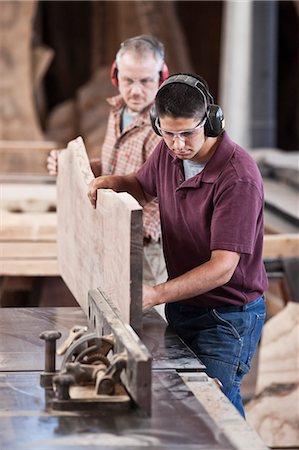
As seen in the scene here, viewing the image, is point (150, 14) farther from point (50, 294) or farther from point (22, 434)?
point (22, 434)

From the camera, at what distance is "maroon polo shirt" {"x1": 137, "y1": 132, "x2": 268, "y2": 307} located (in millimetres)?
3668

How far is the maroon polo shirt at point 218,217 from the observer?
3668 mm

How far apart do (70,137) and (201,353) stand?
33.2 ft

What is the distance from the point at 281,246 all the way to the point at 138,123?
173 centimetres

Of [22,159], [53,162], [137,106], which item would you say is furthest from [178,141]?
[22,159]

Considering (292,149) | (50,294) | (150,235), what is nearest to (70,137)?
(292,149)

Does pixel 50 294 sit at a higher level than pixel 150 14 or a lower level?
lower

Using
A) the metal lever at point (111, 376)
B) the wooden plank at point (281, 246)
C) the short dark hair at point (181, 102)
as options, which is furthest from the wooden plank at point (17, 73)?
the metal lever at point (111, 376)

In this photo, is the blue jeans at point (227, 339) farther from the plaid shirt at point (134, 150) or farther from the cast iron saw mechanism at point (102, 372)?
the plaid shirt at point (134, 150)

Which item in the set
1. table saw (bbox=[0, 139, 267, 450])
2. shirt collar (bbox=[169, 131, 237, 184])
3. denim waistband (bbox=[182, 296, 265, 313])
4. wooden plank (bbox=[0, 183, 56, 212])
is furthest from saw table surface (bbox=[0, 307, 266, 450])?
wooden plank (bbox=[0, 183, 56, 212])

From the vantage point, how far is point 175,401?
3137 millimetres

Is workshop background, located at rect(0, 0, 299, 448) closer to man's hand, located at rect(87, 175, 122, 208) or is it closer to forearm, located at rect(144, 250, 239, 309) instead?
man's hand, located at rect(87, 175, 122, 208)

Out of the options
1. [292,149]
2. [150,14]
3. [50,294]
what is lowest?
[292,149]

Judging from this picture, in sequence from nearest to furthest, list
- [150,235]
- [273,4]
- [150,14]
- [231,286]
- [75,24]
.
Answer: [231,286] → [150,235] → [273,4] → [150,14] → [75,24]
